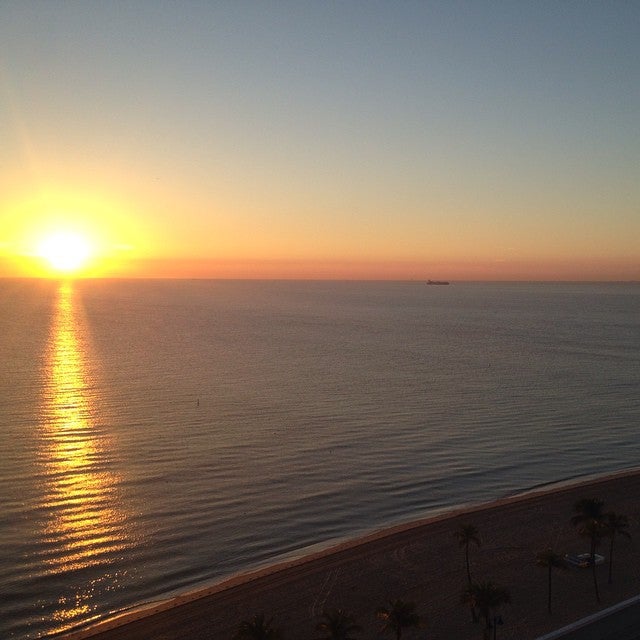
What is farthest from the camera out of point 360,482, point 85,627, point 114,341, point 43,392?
point 114,341

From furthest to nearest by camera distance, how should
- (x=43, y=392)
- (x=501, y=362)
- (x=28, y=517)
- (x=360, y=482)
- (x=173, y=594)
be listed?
(x=501, y=362), (x=43, y=392), (x=360, y=482), (x=28, y=517), (x=173, y=594)

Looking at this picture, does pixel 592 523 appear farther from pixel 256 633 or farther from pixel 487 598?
pixel 256 633

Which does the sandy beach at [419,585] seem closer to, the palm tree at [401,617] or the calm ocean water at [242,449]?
the calm ocean water at [242,449]

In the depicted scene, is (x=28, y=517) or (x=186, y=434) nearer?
(x=28, y=517)

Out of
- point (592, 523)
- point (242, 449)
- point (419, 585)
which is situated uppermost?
point (592, 523)

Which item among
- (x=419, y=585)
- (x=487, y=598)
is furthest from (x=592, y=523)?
(x=419, y=585)

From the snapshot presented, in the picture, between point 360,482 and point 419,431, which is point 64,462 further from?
point 419,431

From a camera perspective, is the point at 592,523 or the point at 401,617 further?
the point at 592,523

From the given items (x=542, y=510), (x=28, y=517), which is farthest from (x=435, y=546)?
(x=28, y=517)
